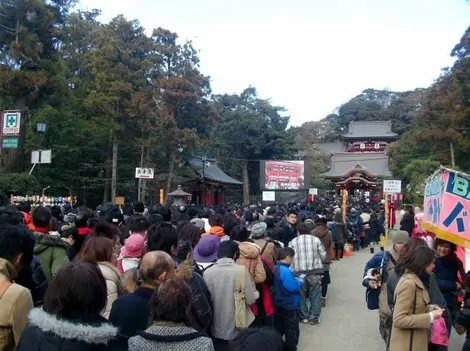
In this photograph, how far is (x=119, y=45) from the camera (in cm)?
2475

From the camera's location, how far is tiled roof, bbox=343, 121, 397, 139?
59.5 meters

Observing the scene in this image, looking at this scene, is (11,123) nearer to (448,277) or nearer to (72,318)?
(448,277)

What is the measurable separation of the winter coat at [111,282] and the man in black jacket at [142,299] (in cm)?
35

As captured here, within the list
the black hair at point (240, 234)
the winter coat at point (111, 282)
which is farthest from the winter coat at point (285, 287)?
the winter coat at point (111, 282)

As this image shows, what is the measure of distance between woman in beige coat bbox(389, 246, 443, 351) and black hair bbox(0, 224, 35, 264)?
101 inches

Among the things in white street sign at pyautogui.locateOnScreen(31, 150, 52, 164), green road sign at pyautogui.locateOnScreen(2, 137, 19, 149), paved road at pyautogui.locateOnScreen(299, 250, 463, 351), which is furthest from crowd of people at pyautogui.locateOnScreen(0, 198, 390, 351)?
white street sign at pyautogui.locateOnScreen(31, 150, 52, 164)

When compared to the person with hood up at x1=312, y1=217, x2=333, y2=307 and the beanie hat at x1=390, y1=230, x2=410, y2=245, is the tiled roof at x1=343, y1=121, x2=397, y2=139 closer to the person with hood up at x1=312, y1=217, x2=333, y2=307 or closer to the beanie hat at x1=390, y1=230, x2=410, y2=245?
the person with hood up at x1=312, y1=217, x2=333, y2=307

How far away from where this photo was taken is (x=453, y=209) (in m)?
5.00

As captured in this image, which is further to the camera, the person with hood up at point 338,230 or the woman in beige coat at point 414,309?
the person with hood up at point 338,230

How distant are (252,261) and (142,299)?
6.67 feet

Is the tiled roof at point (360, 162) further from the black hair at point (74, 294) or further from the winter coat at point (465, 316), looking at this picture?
the black hair at point (74, 294)

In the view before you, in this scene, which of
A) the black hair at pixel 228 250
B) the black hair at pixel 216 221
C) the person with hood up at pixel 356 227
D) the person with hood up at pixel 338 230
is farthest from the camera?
the person with hood up at pixel 356 227

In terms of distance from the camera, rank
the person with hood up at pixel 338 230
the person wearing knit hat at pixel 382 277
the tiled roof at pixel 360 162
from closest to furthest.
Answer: the person wearing knit hat at pixel 382 277 → the person with hood up at pixel 338 230 → the tiled roof at pixel 360 162

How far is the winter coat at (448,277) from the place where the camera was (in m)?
4.88
